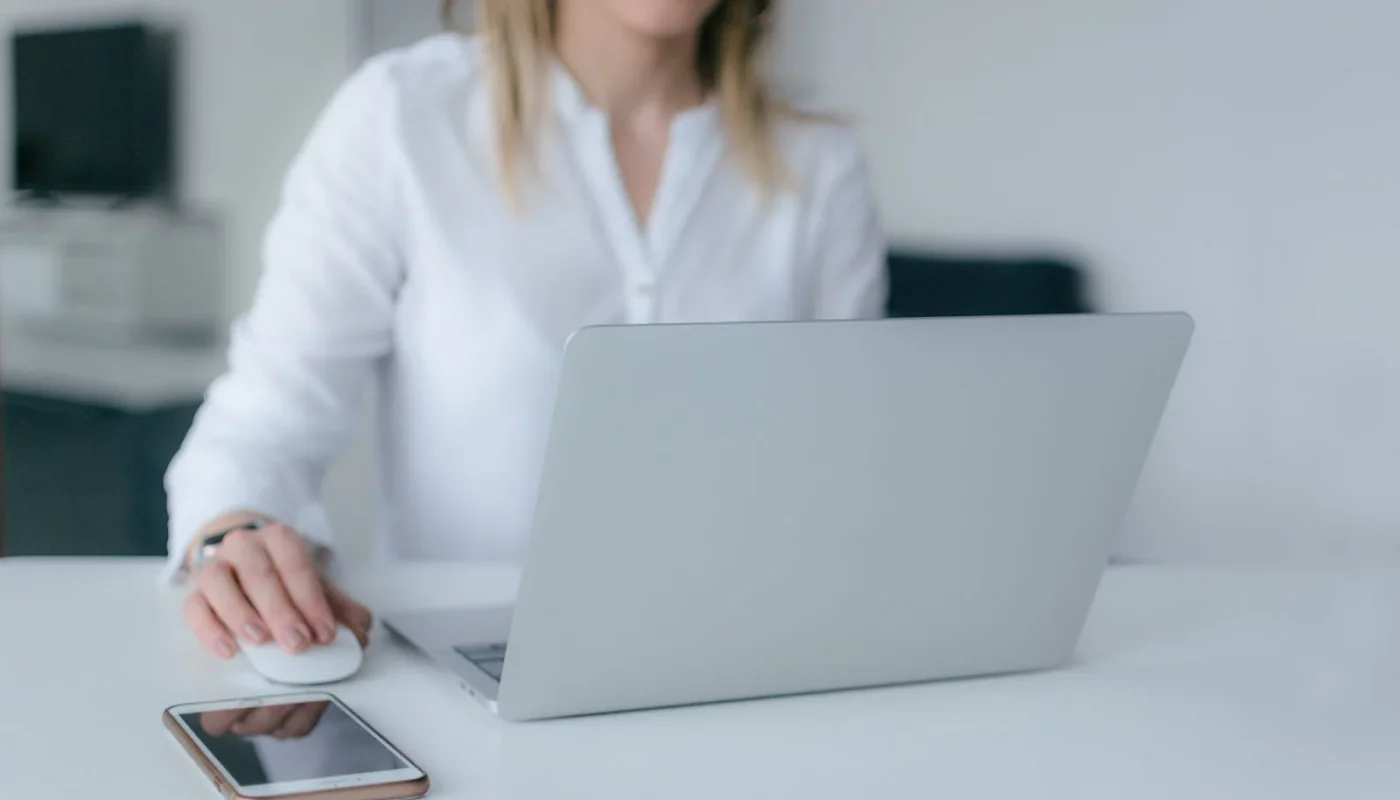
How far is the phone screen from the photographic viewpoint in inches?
27.1

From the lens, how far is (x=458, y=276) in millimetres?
1408

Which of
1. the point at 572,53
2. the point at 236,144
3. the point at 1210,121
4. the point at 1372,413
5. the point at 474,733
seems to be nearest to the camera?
the point at 474,733

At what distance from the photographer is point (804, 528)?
80 cm

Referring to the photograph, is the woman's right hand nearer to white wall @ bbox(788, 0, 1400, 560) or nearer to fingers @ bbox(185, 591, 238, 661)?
fingers @ bbox(185, 591, 238, 661)

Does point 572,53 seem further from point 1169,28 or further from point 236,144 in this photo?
point 236,144

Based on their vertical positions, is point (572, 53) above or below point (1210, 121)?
above

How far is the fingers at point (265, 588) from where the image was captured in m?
0.87

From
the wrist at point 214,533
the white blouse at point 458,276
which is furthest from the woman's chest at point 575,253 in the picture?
the wrist at point 214,533

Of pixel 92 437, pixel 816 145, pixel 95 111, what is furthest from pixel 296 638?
pixel 95 111

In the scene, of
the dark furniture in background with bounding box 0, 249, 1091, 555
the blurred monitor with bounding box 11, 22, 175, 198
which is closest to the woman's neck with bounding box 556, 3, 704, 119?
the dark furniture in background with bounding box 0, 249, 1091, 555

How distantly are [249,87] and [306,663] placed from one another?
4.05 m

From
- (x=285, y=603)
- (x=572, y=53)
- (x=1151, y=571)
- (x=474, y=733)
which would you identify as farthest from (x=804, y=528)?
(x=572, y=53)

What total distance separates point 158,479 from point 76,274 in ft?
2.79

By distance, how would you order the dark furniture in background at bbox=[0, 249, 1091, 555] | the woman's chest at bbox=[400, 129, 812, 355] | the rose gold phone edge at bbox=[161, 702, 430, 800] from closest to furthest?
the rose gold phone edge at bbox=[161, 702, 430, 800], the woman's chest at bbox=[400, 129, 812, 355], the dark furniture in background at bbox=[0, 249, 1091, 555]
